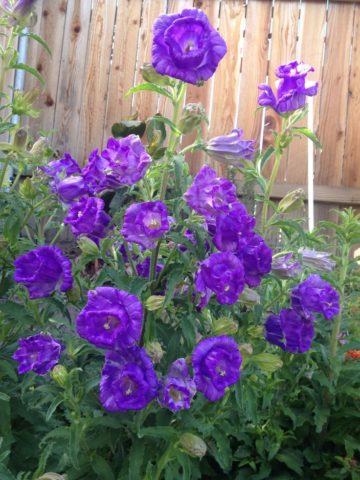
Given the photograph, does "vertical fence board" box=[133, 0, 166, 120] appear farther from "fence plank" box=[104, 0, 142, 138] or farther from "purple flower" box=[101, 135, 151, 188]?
"purple flower" box=[101, 135, 151, 188]

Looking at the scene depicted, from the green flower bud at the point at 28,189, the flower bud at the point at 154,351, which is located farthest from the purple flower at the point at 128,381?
the green flower bud at the point at 28,189

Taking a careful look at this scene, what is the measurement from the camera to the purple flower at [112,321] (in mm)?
1176

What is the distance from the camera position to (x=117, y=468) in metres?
1.39

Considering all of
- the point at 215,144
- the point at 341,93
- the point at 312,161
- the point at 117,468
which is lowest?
the point at 117,468

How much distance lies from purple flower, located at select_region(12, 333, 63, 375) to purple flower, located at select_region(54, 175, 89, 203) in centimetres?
28

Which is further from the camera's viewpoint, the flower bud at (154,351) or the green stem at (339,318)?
the green stem at (339,318)

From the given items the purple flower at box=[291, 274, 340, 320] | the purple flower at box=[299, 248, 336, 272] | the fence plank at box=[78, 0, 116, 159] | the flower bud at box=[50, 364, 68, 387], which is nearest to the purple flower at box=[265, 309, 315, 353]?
the purple flower at box=[291, 274, 340, 320]

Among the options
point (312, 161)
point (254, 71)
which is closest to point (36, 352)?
point (312, 161)

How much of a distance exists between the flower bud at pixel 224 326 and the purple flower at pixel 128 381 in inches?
5.6

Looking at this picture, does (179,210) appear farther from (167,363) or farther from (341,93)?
(341,93)

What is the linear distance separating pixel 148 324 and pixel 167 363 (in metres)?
0.08

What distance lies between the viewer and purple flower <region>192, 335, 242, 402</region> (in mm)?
1218

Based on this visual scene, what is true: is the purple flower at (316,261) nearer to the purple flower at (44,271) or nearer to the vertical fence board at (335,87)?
the purple flower at (44,271)

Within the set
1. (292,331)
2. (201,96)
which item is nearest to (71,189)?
(292,331)
